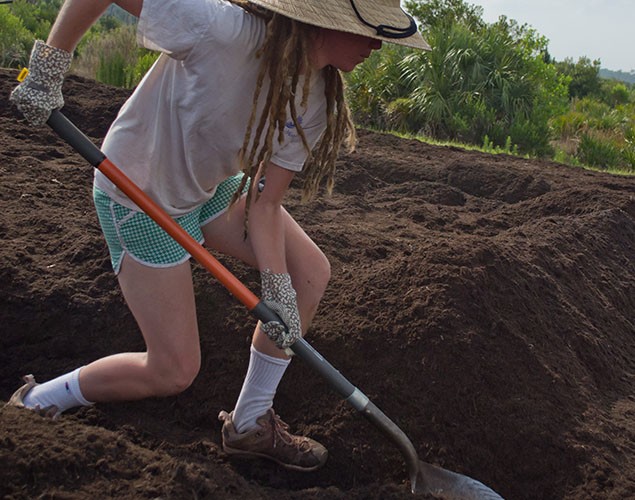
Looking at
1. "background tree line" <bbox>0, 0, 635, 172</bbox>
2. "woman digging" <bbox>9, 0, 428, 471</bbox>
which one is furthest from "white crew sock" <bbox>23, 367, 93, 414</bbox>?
"background tree line" <bbox>0, 0, 635, 172</bbox>

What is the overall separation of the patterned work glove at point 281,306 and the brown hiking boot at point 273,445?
0.40 m

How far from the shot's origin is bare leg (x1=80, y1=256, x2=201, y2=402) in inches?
88.0

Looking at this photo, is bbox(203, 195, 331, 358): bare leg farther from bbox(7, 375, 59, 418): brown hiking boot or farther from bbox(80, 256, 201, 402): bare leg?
bbox(7, 375, 59, 418): brown hiking boot

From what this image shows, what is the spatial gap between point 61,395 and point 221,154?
955 millimetres

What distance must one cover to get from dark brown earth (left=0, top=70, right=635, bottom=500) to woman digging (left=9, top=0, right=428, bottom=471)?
0.66 feet

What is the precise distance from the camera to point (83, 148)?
2133 millimetres

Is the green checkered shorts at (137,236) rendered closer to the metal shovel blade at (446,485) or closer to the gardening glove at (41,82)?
the gardening glove at (41,82)

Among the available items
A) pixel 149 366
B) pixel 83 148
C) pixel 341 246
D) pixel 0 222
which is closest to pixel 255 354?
pixel 149 366

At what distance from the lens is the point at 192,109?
2094 millimetres

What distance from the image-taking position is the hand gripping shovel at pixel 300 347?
6.98 ft

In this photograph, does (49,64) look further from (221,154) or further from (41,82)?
(221,154)

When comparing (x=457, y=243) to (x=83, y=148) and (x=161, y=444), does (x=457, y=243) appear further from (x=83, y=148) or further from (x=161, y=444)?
(x=83, y=148)

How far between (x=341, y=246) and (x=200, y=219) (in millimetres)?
1775

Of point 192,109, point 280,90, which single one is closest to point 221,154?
point 192,109
